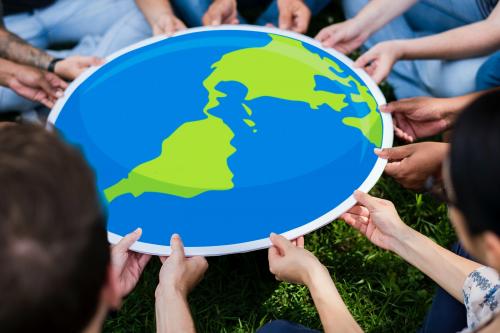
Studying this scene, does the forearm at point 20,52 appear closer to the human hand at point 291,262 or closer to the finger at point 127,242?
the finger at point 127,242

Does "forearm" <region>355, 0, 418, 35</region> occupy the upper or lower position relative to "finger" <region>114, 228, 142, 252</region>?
upper

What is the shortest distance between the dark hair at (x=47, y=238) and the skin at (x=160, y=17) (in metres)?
1.53

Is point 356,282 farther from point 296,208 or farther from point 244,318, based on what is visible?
point 296,208

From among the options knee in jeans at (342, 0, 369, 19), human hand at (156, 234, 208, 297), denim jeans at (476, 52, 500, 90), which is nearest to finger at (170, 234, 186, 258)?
human hand at (156, 234, 208, 297)

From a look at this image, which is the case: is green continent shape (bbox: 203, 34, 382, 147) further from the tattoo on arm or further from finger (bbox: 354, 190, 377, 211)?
the tattoo on arm

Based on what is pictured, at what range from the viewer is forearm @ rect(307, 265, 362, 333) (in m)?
1.48

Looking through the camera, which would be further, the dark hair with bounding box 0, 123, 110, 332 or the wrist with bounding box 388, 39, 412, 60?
the wrist with bounding box 388, 39, 412, 60

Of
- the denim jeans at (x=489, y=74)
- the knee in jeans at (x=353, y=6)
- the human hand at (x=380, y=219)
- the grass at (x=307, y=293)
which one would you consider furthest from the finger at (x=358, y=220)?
the knee in jeans at (x=353, y=6)

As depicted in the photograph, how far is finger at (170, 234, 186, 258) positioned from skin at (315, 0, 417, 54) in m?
1.14

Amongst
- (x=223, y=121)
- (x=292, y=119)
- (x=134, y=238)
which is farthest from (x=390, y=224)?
(x=134, y=238)

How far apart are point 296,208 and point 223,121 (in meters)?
0.44

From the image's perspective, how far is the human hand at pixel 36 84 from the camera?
7.55 ft

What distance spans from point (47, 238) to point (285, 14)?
189 cm

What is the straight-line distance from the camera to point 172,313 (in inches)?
59.3
